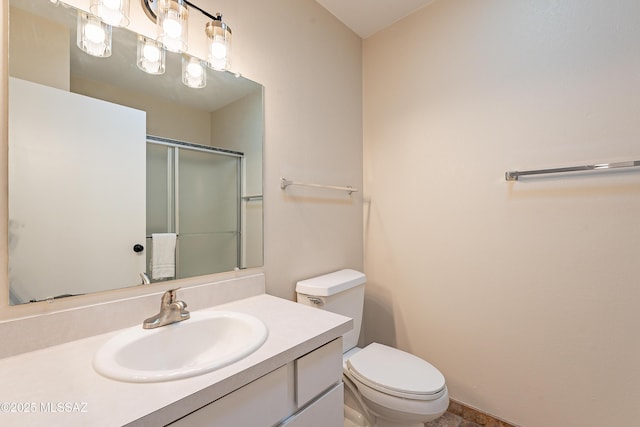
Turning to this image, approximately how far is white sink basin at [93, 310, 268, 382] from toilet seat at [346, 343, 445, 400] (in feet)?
2.02

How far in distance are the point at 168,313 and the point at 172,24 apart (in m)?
1.00

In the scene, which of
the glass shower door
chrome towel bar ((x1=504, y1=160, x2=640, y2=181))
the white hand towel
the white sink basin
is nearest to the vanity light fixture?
→ the glass shower door

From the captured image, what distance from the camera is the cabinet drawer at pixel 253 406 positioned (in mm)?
592

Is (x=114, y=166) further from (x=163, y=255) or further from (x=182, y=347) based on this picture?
(x=182, y=347)

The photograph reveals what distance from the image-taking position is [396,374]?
1.21 m

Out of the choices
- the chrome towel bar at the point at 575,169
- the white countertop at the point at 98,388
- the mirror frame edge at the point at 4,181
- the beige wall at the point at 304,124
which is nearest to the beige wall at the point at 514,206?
the chrome towel bar at the point at 575,169

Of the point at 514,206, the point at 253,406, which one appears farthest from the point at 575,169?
the point at 253,406

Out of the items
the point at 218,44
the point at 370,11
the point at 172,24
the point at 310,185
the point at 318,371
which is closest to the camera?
the point at 318,371

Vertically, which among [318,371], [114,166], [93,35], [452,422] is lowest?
[452,422]

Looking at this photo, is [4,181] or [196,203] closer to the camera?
[4,181]

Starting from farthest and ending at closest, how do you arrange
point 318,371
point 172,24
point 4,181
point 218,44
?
point 218,44, point 172,24, point 318,371, point 4,181

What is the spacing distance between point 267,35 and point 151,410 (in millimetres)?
1505

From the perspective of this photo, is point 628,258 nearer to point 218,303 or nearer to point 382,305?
point 382,305

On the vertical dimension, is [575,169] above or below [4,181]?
above
